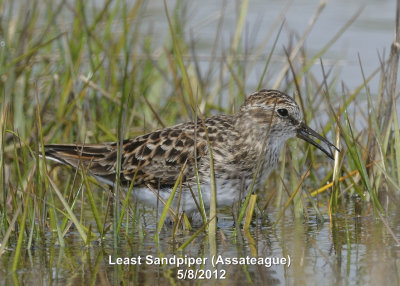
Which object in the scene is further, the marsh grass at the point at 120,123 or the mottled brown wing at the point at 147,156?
the mottled brown wing at the point at 147,156

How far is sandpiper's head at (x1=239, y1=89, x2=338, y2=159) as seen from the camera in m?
8.66

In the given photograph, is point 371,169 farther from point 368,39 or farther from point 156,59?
point 368,39

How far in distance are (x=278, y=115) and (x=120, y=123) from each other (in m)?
1.65

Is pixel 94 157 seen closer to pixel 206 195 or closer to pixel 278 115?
pixel 206 195

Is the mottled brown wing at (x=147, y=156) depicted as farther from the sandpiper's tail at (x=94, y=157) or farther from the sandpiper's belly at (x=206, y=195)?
the sandpiper's belly at (x=206, y=195)

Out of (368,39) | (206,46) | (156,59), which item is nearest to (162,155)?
(156,59)

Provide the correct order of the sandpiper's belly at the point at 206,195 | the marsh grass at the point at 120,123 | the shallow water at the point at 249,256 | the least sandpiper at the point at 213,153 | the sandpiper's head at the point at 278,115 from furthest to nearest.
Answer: the sandpiper's head at the point at 278,115 < the least sandpiper at the point at 213,153 < the sandpiper's belly at the point at 206,195 < the marsh grass at the point at 120,123 < the shallow water at the point at 249,256

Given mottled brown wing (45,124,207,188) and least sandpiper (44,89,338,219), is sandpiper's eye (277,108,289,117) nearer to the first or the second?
least sandpiper (44,89,338,219)

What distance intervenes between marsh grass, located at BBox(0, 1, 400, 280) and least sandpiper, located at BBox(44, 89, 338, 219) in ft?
0.67

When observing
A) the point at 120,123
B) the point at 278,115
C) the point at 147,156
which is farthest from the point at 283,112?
the point at 120,123

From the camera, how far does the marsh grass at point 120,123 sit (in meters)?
7.49

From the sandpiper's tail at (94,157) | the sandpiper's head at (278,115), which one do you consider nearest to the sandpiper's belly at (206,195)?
the sandpiper's tail at (94,157)

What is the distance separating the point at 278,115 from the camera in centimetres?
869

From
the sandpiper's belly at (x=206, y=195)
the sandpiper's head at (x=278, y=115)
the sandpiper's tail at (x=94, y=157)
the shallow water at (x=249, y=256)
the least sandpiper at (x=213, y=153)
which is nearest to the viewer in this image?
the shallow water at (x=249, y=256)
